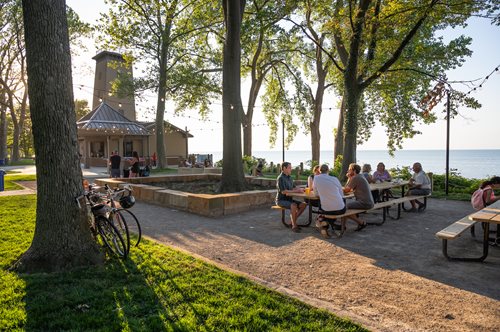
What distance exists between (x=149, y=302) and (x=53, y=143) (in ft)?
7.86

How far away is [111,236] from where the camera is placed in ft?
16.3

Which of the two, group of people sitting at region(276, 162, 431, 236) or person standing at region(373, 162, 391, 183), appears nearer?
group of people sitting at region(276, 162, 431, 236)

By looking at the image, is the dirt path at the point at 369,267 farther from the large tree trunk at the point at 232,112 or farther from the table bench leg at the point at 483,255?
the large tree trunk at the point at 232,112

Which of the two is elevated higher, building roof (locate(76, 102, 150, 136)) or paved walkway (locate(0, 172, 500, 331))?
building roof (locate(76, 102, 150, 136))

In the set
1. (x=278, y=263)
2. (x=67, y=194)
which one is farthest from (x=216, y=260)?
(x=67, y=194)

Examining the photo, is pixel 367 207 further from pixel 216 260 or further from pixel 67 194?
pixel 67 194

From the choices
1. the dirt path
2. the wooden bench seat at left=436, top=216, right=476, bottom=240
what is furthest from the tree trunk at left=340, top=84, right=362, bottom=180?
the wooden bench seat at left=436, top=216, right=476, bottom=240

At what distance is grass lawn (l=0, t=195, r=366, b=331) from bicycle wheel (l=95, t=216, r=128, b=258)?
17cm

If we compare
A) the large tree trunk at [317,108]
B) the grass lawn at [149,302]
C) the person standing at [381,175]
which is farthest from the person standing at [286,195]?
the large tree trunk at [317,108]

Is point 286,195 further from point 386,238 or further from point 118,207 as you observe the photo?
point 118,207

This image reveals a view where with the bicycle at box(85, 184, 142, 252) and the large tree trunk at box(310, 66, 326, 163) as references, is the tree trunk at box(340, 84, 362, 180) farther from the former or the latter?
the large tree trunk at box(310, 66, 326, 163)

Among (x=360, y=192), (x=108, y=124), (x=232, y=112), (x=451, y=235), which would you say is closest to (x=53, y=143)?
(x=360, y=192)

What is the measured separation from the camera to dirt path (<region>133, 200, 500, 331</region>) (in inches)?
135

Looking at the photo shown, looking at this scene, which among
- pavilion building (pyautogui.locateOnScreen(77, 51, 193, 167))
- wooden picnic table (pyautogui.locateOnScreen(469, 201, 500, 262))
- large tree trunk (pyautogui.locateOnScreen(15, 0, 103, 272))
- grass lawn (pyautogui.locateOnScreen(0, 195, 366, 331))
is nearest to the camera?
grass lawn (pyautogui.locateOnScreen(0, 195, 366, 331))
